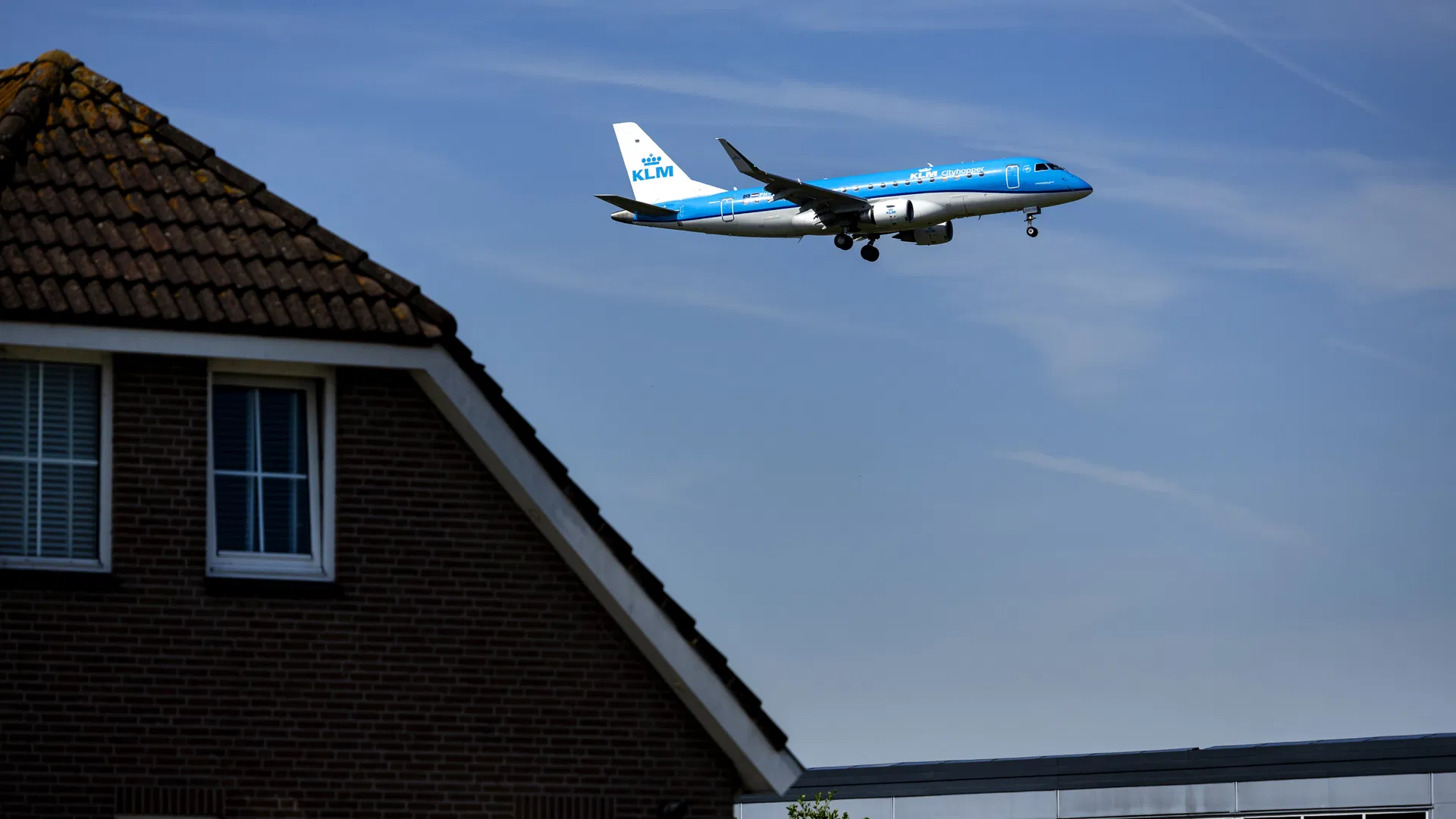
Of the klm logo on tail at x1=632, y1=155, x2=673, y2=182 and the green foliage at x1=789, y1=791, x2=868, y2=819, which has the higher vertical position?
the klm logo on tail at x1=632, y1=155, x2=673, y2=182

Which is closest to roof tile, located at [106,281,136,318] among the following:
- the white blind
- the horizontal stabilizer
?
the white blind

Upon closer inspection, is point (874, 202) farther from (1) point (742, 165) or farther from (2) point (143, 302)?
(2) point (143, 302)

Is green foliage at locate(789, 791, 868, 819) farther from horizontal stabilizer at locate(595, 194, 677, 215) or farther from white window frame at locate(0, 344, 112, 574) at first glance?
horizontal stabilizer at locate(595, 194, 677, 215)

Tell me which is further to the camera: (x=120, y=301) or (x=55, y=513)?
(x=55, y=513)

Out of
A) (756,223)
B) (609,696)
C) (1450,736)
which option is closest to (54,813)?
(609,696)

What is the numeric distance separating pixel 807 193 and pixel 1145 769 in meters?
24.5

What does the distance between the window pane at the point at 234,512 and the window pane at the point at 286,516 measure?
0.23 ft

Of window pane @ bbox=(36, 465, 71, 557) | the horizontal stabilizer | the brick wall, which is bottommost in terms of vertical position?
the brick wall

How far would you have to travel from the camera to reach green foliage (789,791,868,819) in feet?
104

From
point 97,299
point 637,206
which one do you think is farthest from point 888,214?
point 97,299

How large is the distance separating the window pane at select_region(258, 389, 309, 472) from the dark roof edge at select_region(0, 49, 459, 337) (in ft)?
2.56

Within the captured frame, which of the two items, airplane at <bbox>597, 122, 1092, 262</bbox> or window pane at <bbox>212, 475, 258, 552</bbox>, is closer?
window pane at <bbox>212, 475, 258, 552</bbox>

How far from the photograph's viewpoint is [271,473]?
10.4 metres

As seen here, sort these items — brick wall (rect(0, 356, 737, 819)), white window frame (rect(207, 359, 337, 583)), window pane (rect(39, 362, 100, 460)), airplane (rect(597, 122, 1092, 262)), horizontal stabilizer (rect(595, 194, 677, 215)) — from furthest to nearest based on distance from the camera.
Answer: horizontal stabilizer (rect(595, 194, 677, 215)), airplane (rect(597, 122, 1092, 262)), white window frame (rect(207, 359, 337, 583)), window pane (rect(39, 362, 100, 460)), brick wall (rect(0, 356, 737, 819))
